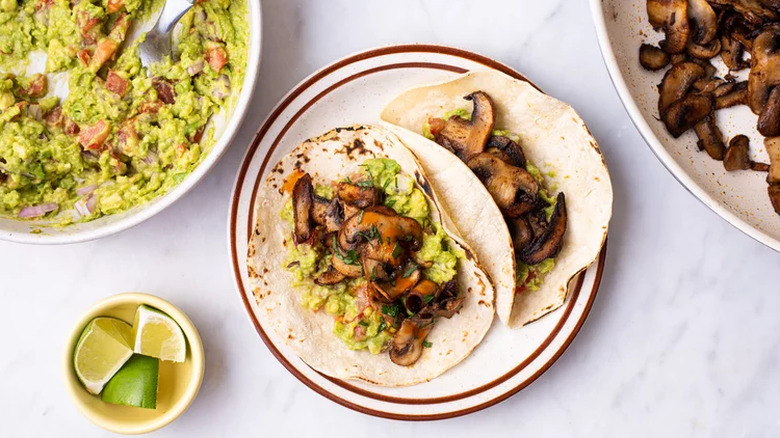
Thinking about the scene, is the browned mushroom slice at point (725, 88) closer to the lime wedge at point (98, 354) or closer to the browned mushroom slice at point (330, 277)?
the browned mushroom slice at point (330, 277)

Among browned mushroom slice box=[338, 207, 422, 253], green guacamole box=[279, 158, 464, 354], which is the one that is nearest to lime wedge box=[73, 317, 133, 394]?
green guacamole box=[279, 158, 464, 354]

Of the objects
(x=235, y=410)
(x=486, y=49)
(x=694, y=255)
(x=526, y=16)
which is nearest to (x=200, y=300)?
(x=235, y=410)

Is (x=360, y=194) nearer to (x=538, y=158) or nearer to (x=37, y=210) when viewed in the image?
(x=538, y=158)

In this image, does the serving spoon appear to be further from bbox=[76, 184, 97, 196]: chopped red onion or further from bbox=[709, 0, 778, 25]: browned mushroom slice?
bbox=[709, 0, 778, 25]: browned mushroom slice

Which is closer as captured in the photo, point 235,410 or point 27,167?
point 27,167

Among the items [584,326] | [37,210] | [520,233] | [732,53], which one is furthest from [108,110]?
[732,53]

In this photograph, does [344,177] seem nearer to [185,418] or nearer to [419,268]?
[419,268]
